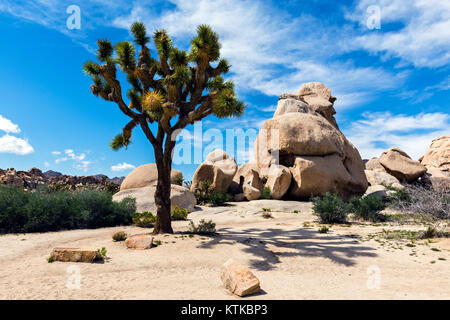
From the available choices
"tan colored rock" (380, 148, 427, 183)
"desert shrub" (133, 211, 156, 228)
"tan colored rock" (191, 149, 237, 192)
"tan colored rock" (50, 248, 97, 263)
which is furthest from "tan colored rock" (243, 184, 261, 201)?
"tan colored rock" (380, 148, 427, 183)

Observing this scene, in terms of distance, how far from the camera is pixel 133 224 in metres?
14.7

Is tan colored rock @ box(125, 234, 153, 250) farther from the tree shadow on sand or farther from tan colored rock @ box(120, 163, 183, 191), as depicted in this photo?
tan colored rock @ box(120, 163, 183, 191)

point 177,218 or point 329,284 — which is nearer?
point 329,284

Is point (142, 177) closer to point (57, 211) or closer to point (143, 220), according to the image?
point (143, 220)

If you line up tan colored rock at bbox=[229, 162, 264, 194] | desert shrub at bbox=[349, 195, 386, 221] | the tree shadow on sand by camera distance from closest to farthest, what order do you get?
the tree shadow on sand < desert shrub at bbox=[349, 195, 386, 221] < tan colored rock at bbox=[229, 162, 264, 194]

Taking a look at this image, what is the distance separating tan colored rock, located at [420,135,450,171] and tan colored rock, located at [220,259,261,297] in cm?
4754

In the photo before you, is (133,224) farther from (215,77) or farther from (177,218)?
(215,77)

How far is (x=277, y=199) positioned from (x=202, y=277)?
18.2 metres

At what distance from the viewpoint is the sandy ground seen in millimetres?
5602

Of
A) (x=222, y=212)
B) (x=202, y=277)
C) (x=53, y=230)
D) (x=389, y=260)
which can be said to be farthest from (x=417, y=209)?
(x=53, y=230)

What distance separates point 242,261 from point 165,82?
7.38 m

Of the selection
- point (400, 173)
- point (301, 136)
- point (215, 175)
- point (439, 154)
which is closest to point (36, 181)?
point (215, 175)

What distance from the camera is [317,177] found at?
2394cm
